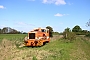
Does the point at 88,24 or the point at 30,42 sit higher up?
the point at 88,24

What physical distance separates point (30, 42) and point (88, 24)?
4333 centimetres

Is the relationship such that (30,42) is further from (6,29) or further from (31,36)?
(6,29)

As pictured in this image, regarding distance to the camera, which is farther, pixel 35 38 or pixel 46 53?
pixel 35 38

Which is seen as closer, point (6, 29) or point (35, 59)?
point (35, 59)

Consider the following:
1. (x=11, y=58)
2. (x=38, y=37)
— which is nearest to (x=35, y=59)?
(x=11, y=58)

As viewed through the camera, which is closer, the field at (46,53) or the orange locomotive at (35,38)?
the field at (46,53)

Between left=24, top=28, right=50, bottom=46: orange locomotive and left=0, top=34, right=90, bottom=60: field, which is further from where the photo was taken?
left=24, top=28, right=50, bottom=46: orange locomotive

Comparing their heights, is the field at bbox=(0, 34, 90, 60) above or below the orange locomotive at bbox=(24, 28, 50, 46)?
below

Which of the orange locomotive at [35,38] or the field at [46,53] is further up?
the orange locomotive at [35,38]

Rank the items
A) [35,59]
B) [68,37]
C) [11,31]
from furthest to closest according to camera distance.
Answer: [11,31] < [68,37] < [35,59]

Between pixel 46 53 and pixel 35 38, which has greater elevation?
pixel 35 38

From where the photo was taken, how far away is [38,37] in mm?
22812

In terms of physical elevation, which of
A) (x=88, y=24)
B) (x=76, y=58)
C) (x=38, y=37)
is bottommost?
(x=76, y=58)

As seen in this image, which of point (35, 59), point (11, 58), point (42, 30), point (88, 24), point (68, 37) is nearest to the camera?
point (35, 59)
